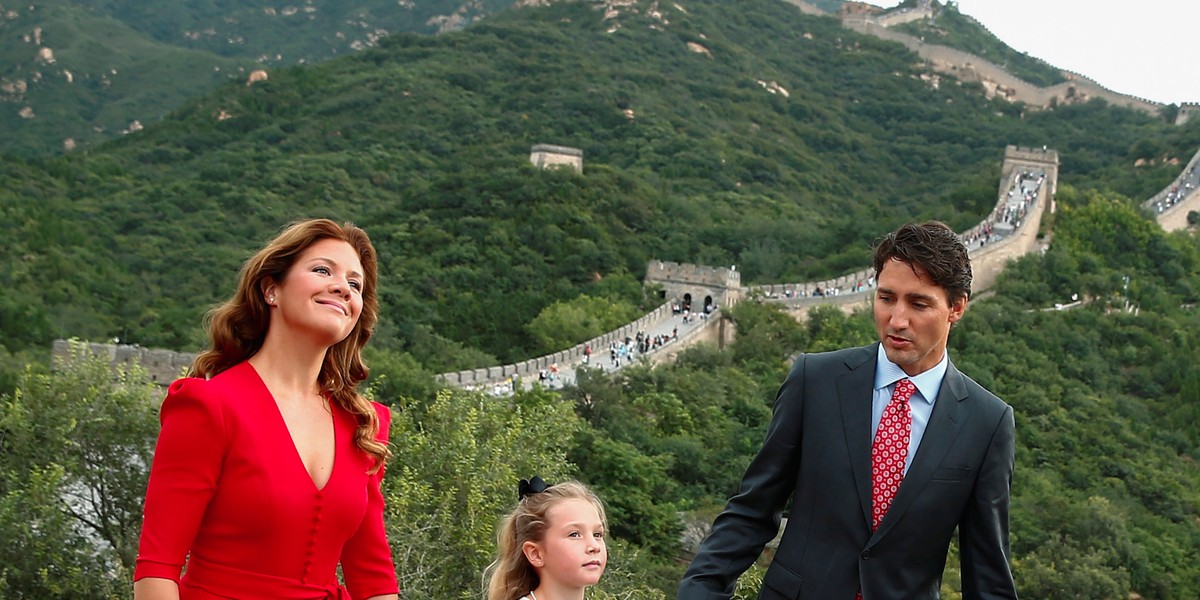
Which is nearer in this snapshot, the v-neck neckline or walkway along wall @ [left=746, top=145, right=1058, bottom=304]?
the v-neck neckline

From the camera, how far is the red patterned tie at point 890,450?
16.5 ft

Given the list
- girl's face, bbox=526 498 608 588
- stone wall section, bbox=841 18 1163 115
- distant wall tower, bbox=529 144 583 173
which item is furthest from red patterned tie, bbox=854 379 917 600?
stone wall section, bbox=841 18 1163 115

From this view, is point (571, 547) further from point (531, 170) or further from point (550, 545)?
point (531, 170)

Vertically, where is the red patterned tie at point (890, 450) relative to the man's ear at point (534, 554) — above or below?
above

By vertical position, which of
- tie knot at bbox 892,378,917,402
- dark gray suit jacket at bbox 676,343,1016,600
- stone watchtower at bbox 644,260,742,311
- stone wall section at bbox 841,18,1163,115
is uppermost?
tie knot at bbox 892,378,917,402

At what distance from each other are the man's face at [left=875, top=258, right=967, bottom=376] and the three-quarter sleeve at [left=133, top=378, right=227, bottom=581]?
7.08 ft

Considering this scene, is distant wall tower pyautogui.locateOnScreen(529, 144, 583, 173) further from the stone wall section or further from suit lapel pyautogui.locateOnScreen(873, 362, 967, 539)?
suit lapel pyautogui.locateOnScreen(873, 362, 967, 539)

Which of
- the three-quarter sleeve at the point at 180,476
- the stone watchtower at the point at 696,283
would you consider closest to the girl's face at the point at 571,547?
the three-quarter sleeve at the point at 180,476

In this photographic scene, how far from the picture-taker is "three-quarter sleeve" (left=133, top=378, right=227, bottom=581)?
4520 mm

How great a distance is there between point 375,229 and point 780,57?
55.6m

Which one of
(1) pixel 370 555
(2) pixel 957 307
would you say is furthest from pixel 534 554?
(2) pixel 957 307

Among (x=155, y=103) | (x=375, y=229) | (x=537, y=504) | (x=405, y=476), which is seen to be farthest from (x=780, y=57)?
(x=537, y=504)

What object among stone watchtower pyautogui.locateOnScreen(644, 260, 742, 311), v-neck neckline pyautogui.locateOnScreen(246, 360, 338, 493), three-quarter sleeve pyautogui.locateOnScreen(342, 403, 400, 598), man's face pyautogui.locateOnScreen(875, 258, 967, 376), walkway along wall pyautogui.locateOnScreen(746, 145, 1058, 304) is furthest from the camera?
stone watchtower pyautogui.locateOnScreen(644, 260, 742, 311)

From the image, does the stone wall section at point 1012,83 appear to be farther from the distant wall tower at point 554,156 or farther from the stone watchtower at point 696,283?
the stone watchtower at point 696,283
